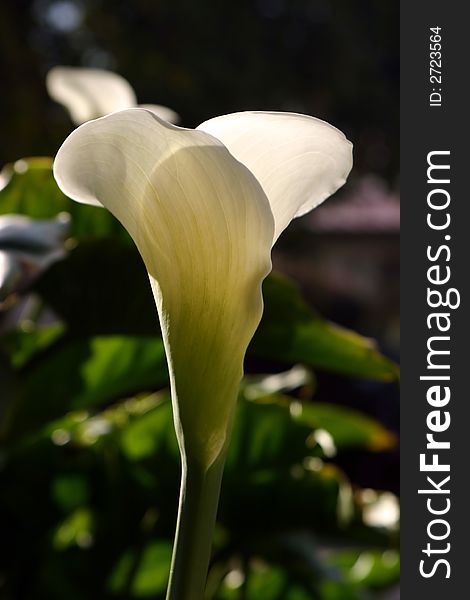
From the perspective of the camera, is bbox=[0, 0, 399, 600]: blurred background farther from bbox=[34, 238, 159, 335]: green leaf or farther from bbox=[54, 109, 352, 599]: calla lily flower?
bbox=[54, 109, 352, 599]: calla lily flower

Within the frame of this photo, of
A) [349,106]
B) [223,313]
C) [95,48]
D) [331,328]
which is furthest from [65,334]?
[349,106]

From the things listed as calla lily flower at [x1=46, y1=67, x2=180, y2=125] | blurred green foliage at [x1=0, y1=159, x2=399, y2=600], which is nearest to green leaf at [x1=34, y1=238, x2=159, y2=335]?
blurred green foliage at [x1=0, y1=159, x2=399, y2=600]

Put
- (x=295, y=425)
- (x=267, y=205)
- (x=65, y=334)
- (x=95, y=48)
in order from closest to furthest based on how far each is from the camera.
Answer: (x=267, y=205) < (x=65, y=334) < (x=295, y=425) < (x=95, y=48)

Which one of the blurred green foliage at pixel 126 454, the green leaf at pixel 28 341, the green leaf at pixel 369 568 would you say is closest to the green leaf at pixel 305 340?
the blurred green foliage at pixel 126 454

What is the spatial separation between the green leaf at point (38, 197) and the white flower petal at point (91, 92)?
0.06m

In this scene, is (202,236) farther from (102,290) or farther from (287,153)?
(102,290)

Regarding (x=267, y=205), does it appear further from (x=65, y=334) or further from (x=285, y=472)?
(x=285, y=472)

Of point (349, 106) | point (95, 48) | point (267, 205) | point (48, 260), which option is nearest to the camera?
point (267, 205)

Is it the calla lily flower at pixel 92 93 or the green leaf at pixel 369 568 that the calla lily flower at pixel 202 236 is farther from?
the green leaf at pixel 369 568

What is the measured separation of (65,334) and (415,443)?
0.65 feet

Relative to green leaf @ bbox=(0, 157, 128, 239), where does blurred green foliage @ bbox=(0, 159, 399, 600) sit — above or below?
below

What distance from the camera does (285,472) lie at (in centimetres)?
59

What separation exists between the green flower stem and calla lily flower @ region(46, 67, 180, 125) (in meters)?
0.34

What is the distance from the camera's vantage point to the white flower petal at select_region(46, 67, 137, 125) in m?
0.53
